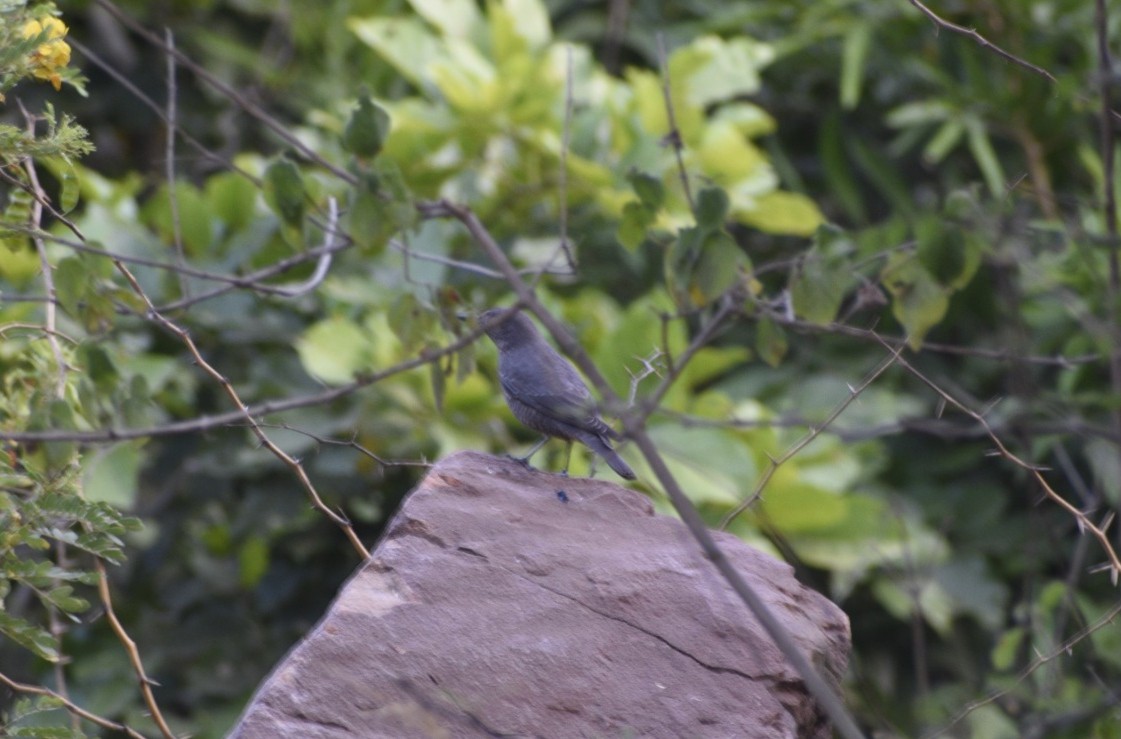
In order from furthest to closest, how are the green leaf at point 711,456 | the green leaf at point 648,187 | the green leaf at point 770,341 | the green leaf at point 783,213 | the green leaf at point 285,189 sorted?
the green leaf at point 783,213 → the green leaf at point 711,456 → the green leaf at point 648,187 → the green leaf at point 770,341 → the green leaf at point 285,189

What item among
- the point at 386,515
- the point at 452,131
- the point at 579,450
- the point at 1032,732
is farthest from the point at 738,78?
the point at 1032,732

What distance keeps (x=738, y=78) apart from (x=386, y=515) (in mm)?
2214

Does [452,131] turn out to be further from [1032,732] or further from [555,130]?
[1032,732]

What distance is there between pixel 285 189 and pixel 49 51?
508mm

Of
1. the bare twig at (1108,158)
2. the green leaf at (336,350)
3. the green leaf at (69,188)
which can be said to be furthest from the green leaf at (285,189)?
the green leaf at (336,350)

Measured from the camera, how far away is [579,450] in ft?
15.6

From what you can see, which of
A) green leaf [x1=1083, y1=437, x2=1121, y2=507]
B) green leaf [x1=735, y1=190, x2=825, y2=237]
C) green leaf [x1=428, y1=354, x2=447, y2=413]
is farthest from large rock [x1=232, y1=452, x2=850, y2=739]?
green leaf [x1=735, y1=190, x2=825, y2=237]

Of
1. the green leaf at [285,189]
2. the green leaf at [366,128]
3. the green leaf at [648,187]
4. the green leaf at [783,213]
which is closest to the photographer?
the green leaf at [285,189]

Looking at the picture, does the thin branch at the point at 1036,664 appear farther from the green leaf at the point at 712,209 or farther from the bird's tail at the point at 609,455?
the green leaf at the point at 712,209

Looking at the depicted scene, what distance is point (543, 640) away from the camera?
2732 millimetres

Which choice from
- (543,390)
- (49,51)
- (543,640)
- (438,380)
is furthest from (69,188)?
(543,390)

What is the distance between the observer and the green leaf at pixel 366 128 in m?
2.98

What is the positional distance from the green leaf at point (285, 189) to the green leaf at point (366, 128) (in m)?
0.21

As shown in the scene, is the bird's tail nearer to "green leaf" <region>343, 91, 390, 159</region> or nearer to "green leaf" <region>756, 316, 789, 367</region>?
"green leaf" <region>756, 316, 789, 367</region>
